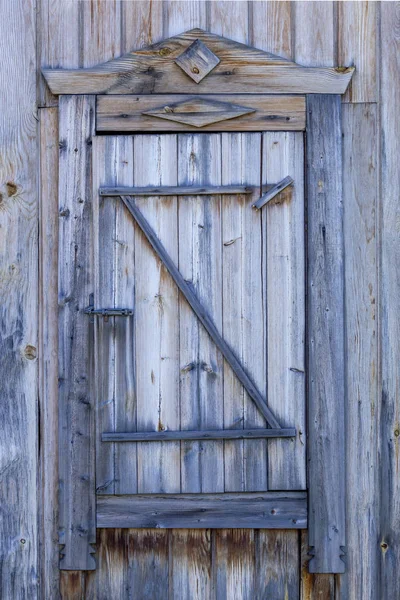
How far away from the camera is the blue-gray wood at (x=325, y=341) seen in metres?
3.15

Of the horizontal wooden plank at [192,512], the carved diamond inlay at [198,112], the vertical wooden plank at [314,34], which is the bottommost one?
the horizontal wooden plank at [192,512]

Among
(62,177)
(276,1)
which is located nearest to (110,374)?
(62,177)

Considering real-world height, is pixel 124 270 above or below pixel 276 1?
below

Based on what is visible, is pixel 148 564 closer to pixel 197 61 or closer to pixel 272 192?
pixel 272 192

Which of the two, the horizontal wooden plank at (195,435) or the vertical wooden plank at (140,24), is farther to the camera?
the vertical wooden plank at (140,24)

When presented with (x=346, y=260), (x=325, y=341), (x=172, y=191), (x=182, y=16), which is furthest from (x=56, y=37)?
(x=325, y=341)

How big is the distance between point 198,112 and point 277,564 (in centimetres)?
215

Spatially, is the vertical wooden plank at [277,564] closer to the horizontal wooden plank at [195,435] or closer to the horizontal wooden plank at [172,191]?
the horizontal wooden plank at [195,435]

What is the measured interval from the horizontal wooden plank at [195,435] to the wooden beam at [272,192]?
1.04 metres

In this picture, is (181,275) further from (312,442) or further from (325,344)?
(312,442)

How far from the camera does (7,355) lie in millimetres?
3225

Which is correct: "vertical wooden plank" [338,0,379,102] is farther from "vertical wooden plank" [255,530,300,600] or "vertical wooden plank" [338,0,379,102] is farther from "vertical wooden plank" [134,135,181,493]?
"vertical wooden plank" [255,530,300,600]

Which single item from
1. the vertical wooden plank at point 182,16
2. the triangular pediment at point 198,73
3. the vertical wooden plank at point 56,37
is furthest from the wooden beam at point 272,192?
the vertical wooden plank at point 56,37

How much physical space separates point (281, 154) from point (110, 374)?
130 cm
